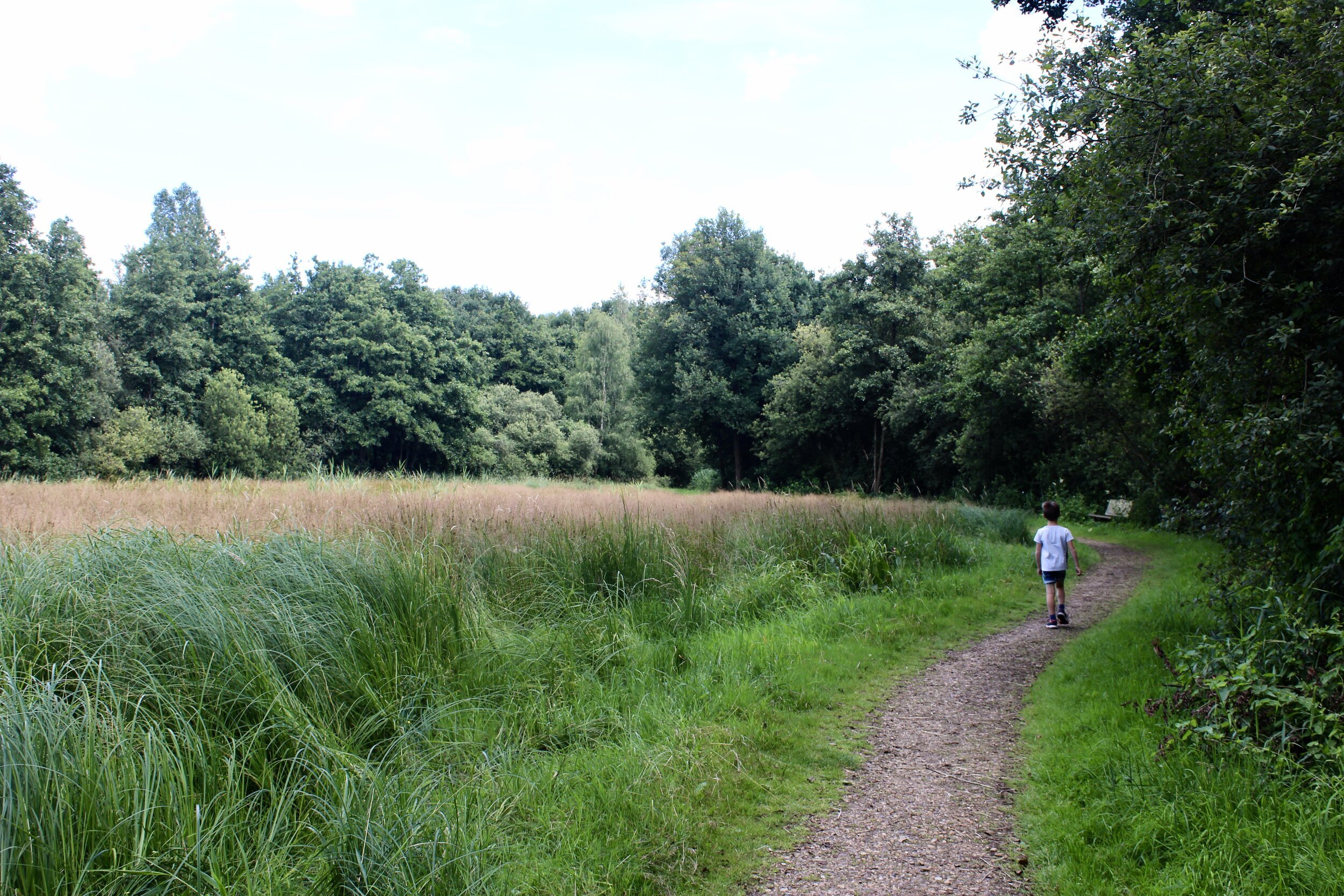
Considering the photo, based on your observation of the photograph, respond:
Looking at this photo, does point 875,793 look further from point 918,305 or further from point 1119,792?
point 918,305

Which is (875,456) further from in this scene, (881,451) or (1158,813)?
(1158,813)

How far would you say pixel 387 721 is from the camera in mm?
4164

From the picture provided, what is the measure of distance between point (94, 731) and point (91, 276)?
37.8 metres

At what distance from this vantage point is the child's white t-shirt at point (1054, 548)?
847 cm

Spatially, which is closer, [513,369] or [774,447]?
[774,447]

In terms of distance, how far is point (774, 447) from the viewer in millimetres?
37188

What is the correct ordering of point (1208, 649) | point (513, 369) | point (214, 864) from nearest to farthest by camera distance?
point (214, 864) → point (1208, 649) → point (513, 369)

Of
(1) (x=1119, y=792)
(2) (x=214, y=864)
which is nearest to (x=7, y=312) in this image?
(2) (x=214, y=864)

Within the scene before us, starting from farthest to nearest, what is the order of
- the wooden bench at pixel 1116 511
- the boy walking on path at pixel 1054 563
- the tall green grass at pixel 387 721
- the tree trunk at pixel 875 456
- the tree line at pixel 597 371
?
the tree trunk at pixel 875 456
the tree line at pixel 597 371
the wooden bench at pixel 1116 511
the boy walking on path at pixel 1054 563
the tall green grass at pixel 387 721

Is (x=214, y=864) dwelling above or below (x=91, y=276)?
below

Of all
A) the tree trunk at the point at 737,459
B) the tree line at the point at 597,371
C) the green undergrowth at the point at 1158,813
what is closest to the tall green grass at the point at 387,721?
the green undergrowth at the point at 1158,813

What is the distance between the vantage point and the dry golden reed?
679cm

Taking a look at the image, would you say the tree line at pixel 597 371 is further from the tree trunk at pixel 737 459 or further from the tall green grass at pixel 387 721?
the tall green grass at pixel 387 721

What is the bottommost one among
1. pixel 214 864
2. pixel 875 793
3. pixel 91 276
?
pixel 875 793
